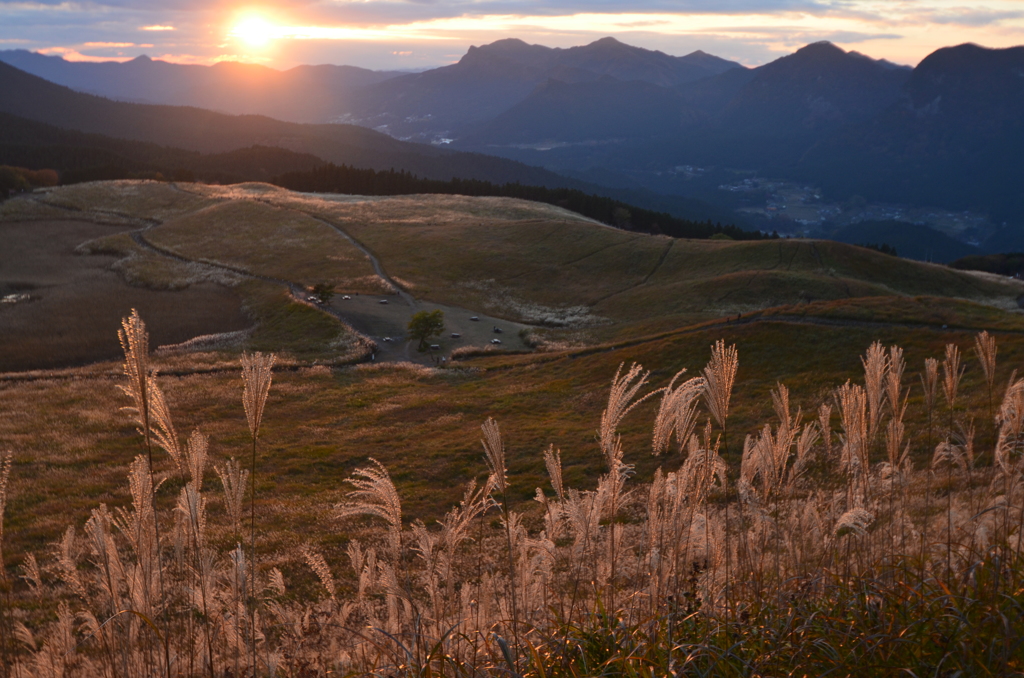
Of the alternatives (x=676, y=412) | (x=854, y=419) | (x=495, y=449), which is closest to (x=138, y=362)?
(x=495, y=449)

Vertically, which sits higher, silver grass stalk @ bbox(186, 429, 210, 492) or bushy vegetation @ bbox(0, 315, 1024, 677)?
silver grass stalk @ bbox(186, 429, 210, 492)

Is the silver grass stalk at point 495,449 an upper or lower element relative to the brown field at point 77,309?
upper

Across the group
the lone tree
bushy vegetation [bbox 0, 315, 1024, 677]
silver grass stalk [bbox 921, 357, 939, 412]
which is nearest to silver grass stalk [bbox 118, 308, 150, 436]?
bushy vegetation [bbox 0, 315, 1024, 677]

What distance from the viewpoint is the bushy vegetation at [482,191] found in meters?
123

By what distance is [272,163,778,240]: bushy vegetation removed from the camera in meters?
123

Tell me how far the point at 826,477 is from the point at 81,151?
22907cm

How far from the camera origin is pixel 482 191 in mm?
149625

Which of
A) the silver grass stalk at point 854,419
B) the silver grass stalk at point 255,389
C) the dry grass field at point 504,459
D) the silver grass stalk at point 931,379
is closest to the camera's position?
the silver grass stalk at point 255,389

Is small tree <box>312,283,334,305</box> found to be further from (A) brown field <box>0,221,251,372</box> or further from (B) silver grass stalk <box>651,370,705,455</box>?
(B) silver grass stalk <box>651,370,705,455</box>


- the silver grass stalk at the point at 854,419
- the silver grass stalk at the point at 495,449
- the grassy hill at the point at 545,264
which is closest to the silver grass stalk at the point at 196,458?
the silver grass stalk at the point at 495,449

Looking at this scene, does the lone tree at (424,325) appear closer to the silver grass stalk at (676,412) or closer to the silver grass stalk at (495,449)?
the silver grass stalk at (676,412)

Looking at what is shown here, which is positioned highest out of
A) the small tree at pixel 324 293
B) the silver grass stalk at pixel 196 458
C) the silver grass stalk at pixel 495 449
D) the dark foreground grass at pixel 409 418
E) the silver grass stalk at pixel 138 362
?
the silver grass stalk at pixel 138 362

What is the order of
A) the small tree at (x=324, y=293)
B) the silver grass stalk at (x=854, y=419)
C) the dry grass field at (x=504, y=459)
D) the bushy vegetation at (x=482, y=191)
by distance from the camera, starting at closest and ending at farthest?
the dry grass field at (x=504, y=459) → the silver grass stalk at (x=854, y=419) → the small tree at (x=324, y=293) → the bushy vegetation at (x=482, y=191)

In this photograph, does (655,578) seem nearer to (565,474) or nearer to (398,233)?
(565,474)
